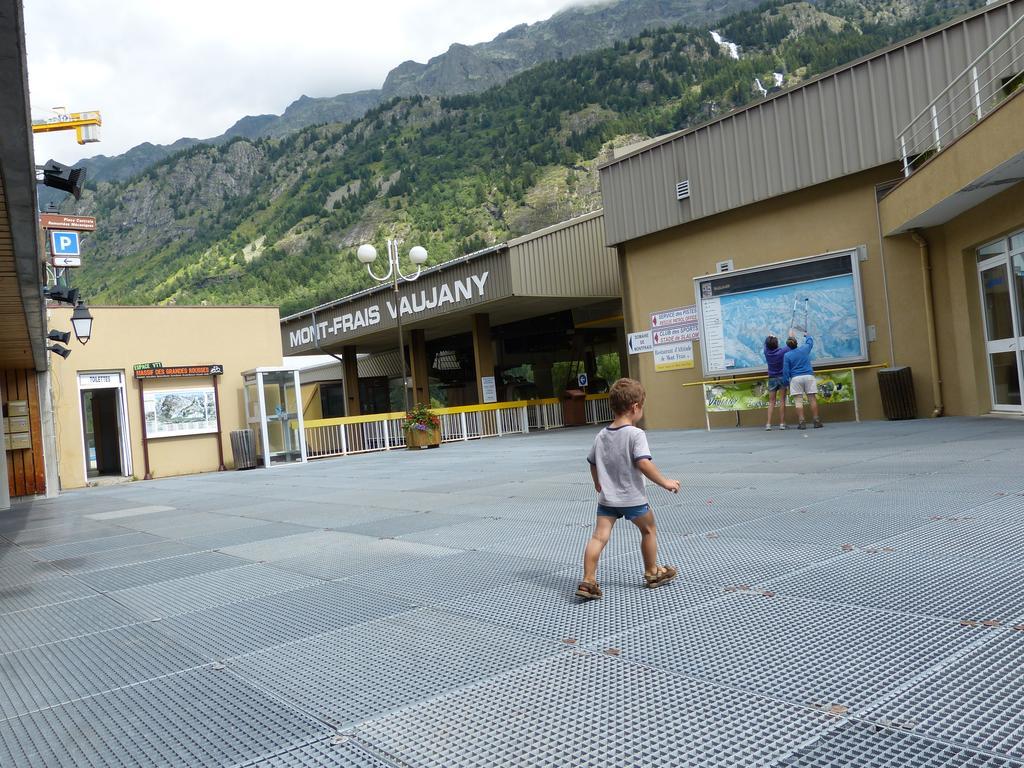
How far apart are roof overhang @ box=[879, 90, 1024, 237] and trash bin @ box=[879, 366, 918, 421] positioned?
247 cm

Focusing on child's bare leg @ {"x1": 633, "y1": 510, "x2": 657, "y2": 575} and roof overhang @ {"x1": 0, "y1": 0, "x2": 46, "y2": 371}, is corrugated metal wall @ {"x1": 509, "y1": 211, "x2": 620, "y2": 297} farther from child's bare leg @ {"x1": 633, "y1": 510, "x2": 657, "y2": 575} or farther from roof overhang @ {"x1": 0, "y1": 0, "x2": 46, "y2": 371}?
child's bare leg @ {"x1": 633, "y1": 510, "x2": 657, "y2": 575}

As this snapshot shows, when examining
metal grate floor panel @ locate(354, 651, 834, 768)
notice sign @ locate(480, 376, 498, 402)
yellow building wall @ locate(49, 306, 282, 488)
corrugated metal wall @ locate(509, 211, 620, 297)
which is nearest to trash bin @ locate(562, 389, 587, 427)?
notice sign @ locate(480, 376, 498, 402)

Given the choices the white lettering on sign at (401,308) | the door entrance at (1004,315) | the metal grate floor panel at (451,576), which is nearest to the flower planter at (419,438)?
the white lettering on sign at (401,308)

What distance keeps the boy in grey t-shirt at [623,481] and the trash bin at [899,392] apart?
11438 millimetres

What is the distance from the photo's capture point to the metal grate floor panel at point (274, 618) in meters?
3.89

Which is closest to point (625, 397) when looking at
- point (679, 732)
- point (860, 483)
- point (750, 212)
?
point (679, 732)

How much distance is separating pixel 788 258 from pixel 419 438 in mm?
10350

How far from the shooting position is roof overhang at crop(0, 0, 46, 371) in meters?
3.72

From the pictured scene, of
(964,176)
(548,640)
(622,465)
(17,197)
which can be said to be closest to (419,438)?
(964,176)

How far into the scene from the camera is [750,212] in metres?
16.7

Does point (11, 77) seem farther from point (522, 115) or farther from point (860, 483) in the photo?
point (522, 115)

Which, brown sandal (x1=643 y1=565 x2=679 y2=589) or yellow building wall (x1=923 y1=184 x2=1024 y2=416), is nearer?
brown sandal (x1=643 y1=565 x2=679 y2=589)

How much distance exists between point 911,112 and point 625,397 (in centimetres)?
1255

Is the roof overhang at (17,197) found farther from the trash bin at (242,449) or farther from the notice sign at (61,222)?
the trash bin at (242,449)
